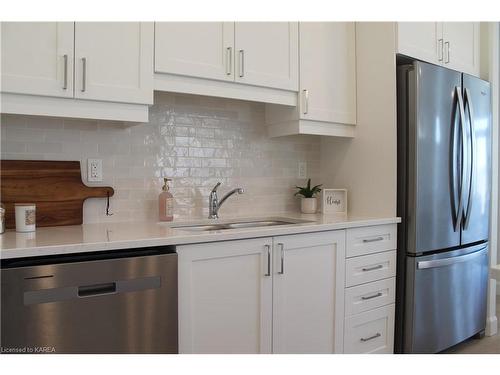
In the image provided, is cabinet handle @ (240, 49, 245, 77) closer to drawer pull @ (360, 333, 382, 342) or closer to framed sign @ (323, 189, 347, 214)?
framed sign @ (323, 189, 347, 214)

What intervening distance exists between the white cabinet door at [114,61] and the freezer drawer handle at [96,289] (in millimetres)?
785

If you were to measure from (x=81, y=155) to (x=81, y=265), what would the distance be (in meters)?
0.83

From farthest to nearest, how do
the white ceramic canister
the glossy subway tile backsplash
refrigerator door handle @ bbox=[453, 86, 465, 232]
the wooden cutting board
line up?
refrigerator door handle @ bbox=[453, 86, 465, 232] → the glossy subway tile backsplash → the wooden cutting board → the white ceramic canister

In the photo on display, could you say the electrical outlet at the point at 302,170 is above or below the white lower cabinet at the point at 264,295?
above

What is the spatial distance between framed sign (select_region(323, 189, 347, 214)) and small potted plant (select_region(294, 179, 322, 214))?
76mm

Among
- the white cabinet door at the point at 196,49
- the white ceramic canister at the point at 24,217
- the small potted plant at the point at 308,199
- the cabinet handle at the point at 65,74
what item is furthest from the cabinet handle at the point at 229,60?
the white ceramic canister at the point at 24,217

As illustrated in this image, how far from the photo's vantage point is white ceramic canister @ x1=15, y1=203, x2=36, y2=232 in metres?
1.64

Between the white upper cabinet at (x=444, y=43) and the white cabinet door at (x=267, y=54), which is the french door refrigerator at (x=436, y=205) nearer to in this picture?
the white upper cabinet at (x=444, y=43)

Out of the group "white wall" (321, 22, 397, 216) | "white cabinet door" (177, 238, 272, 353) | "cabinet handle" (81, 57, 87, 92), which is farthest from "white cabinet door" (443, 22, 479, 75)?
"cabinet handle" (81, 57, 87, 92)

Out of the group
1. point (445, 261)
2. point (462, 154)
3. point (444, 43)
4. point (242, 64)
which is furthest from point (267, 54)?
point (445, 261)

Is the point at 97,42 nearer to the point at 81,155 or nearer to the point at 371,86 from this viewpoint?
the point at 81,155

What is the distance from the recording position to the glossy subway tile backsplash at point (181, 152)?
1939 millimetres

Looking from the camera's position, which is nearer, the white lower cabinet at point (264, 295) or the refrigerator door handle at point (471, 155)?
the white lower cabinet at point (264, 295)

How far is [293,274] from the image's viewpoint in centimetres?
188
